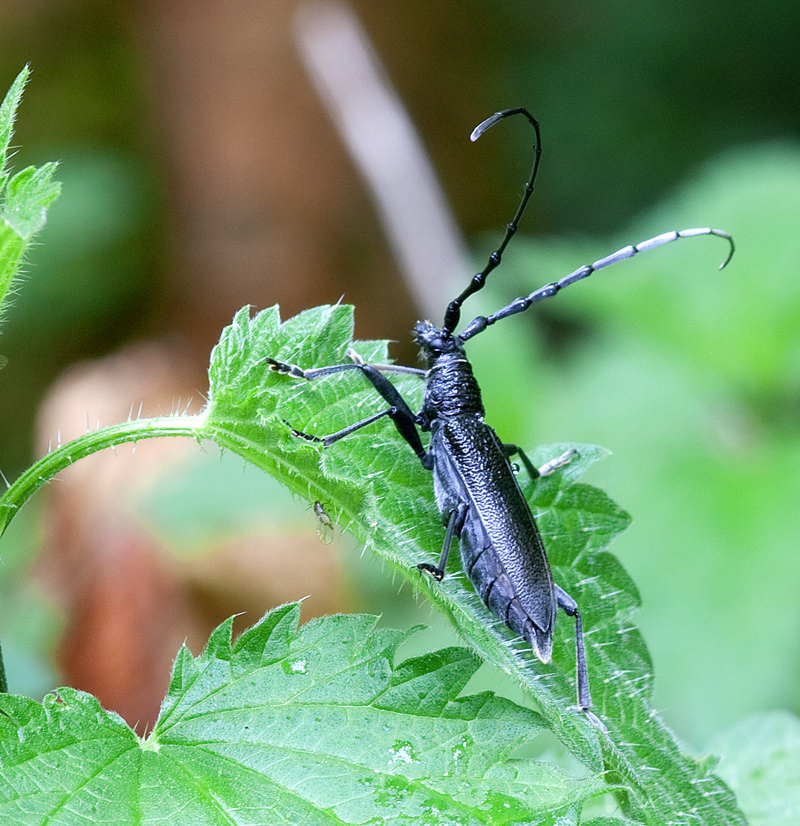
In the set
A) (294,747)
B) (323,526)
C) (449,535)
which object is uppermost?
(323,526)

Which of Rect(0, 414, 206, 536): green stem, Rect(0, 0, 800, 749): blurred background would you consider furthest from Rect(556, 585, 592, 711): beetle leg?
Rect(0, 0, 800, 749): blurred background

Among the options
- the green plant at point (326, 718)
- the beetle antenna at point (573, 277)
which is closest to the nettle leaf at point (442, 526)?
the green plant at point (326, 718)

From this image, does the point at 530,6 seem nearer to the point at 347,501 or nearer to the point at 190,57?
the point at 190,57

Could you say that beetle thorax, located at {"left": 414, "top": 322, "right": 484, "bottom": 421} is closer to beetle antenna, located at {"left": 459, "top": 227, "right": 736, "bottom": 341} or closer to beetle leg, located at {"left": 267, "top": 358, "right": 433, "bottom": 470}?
beetle antenna, located at {"left": 459, "top": 227, "right": 736, "bottom": 341}

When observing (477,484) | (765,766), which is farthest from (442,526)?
(765,766)

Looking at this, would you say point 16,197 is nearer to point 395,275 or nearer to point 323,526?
point 323,526
